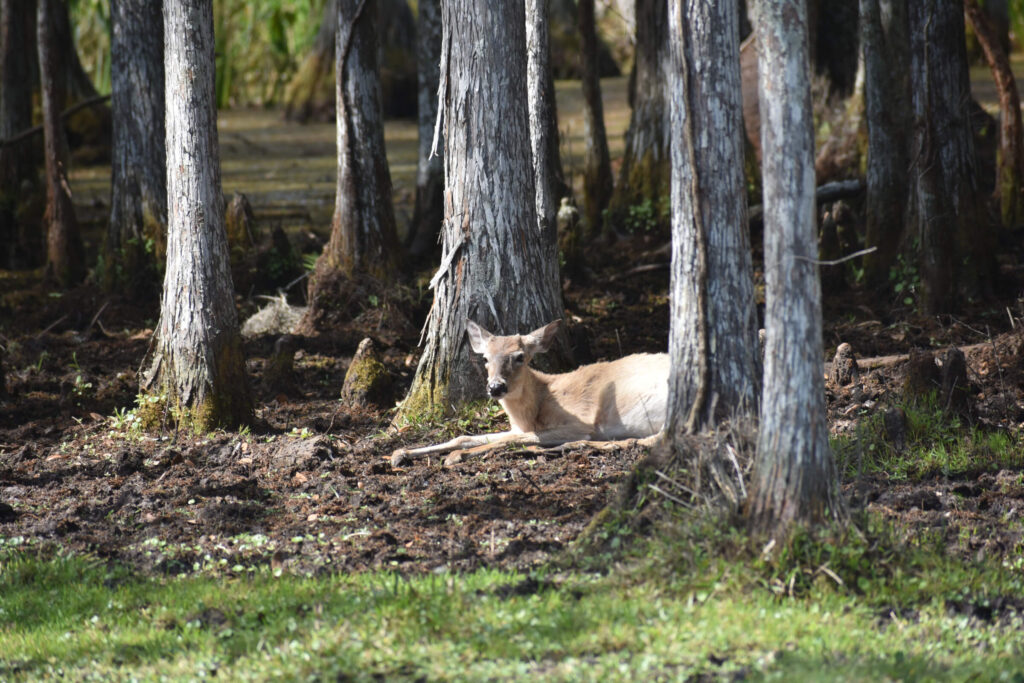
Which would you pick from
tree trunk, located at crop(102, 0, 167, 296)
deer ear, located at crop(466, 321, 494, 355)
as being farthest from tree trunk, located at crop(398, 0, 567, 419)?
tree trunk, located at crop(102, 0, 167, 296)

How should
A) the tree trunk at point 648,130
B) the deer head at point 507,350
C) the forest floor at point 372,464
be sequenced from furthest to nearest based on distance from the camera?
the tree trunk at point 648,130 → the deer head at point 507,350 → the forest floor at point 372,464

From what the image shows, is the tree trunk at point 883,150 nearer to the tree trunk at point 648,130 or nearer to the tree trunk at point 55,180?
the tree trunk at point 648,130

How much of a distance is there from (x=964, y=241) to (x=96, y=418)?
26.7 feet

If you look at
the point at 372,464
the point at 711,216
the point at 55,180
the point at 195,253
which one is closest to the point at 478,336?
the point at 372,464

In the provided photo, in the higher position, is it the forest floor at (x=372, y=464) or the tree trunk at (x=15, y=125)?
the tree trunk at (x=15, y=125)

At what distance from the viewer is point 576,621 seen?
530 centimetres

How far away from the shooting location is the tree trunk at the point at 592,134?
15.3 meters

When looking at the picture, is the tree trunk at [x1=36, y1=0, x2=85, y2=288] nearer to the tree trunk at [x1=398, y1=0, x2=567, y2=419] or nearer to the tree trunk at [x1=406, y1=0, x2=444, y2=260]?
the tree trunk at [x1=406, y1=0, x2=444, y2=260]

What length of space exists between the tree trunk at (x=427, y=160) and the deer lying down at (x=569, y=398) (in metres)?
5.39

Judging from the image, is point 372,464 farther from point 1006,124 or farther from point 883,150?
point 1006,124

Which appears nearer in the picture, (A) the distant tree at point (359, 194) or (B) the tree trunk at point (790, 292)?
(B) the tree trunk at point (790, 292)

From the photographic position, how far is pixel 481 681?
477cm

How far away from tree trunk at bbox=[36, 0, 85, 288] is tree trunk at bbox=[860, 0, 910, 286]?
9.05 metres

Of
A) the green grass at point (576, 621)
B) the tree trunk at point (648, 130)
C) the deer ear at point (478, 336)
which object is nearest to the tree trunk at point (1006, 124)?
the tree trunk at point (648, 130)
